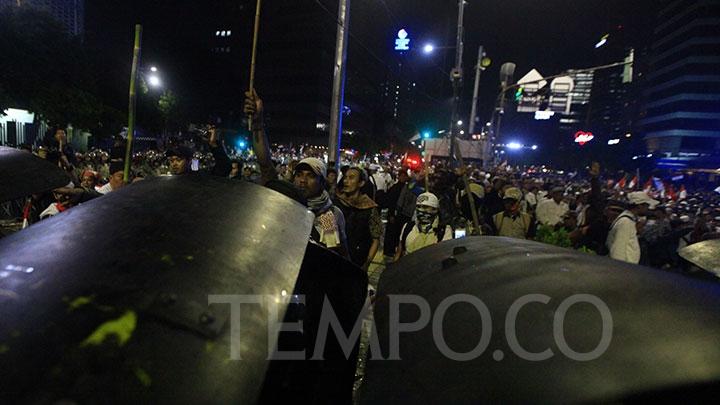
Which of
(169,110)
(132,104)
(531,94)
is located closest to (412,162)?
(531,94)

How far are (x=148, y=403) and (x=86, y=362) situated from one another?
0.14 meters

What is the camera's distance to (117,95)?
40.9 m

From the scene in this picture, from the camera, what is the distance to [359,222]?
18.5 feet

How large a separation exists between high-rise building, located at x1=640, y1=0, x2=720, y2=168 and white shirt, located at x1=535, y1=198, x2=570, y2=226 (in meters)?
80.4

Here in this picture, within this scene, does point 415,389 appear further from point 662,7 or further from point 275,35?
point 662,7

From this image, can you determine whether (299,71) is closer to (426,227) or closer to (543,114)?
(543,114)

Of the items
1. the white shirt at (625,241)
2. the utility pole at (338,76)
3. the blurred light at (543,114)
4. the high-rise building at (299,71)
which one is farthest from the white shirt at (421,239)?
the high-rise building at (299,71)

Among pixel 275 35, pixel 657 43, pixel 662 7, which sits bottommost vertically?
pixel 275 35

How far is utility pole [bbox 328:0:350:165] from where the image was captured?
11.0 meters

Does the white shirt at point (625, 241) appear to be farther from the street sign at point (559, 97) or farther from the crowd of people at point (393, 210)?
the street sign at point (559, 97)

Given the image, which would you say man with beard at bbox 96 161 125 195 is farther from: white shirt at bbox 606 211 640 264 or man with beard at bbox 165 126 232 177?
white shirt at bbox 606 211 640 264

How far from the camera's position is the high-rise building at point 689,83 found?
79.6m

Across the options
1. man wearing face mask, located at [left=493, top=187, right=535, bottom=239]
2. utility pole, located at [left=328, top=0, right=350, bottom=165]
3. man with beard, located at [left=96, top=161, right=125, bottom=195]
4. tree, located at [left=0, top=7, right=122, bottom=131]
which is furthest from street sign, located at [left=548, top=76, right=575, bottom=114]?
tree, located at [left=0, top=7, right=122, bottom=131]

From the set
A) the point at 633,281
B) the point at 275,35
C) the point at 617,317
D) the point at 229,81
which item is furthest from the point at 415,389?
the point at 275,35
